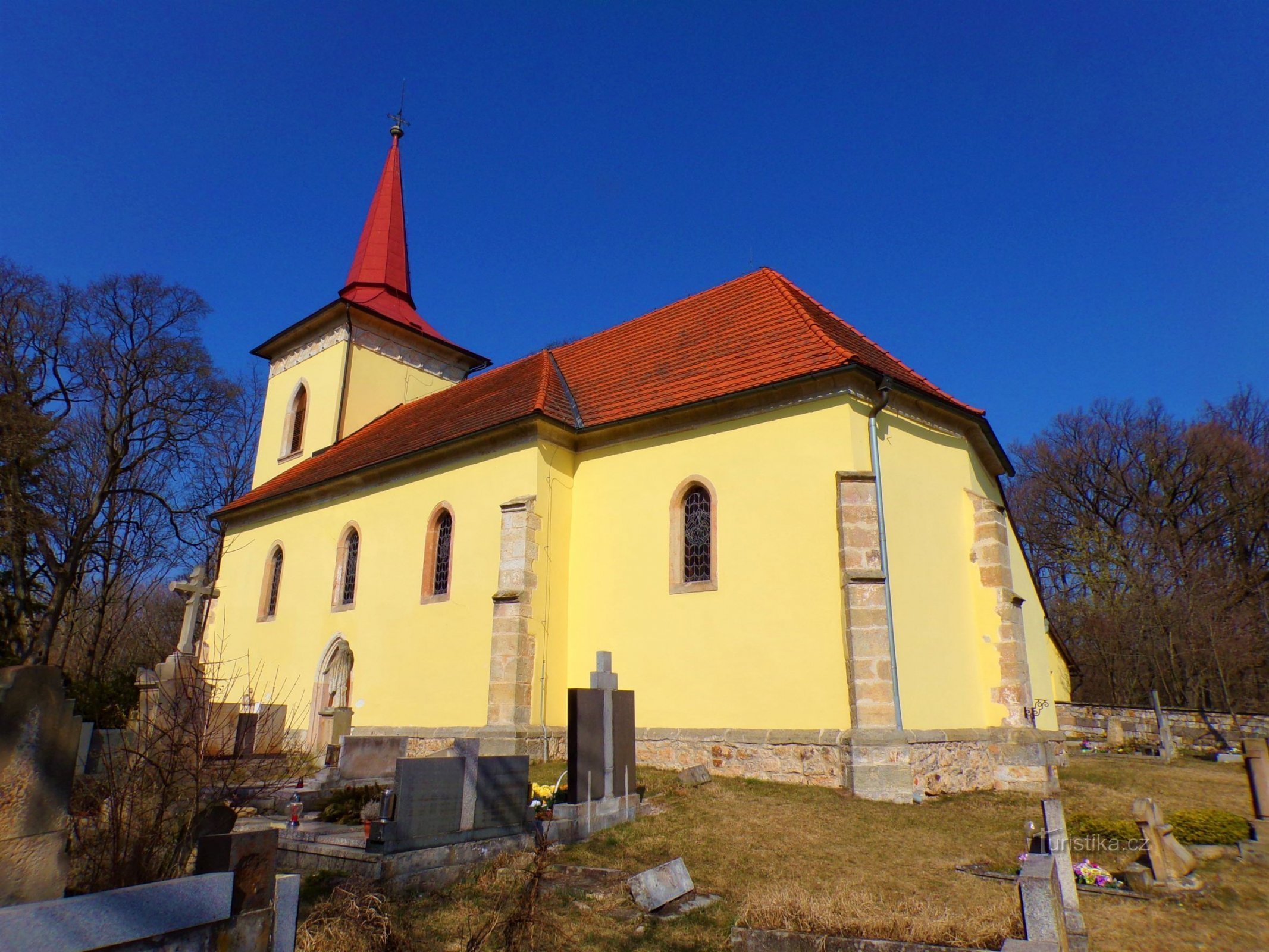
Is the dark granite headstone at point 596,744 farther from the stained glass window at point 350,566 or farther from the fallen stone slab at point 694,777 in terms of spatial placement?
the stained glass window at point 350,566

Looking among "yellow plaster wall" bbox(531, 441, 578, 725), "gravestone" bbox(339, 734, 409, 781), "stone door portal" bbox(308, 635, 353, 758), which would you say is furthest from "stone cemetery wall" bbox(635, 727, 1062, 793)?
"stone door portal" bbox(308, 635, 353, 758)

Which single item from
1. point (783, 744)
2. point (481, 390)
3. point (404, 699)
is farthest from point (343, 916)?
point (481, 390)

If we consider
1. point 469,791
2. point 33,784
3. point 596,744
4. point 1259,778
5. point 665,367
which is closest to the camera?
point 33,784

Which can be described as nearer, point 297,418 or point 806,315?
point 806,315

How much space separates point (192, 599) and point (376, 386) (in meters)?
8.35

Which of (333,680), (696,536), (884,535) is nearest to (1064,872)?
(884,535)

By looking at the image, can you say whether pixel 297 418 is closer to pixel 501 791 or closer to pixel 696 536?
pixel 696 536

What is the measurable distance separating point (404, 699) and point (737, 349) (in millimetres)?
8766

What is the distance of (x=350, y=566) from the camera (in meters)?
17.5

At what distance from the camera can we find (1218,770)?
15211 mm

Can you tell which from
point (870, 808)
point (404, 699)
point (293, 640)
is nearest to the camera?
point (870, 808)

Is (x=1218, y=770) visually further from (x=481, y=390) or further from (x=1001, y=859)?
(x=481, y=390)

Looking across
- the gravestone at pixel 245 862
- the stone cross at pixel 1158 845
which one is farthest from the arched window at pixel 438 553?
the gravestone at pixel 245 862

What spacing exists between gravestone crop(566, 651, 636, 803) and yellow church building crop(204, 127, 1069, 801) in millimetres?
2582
